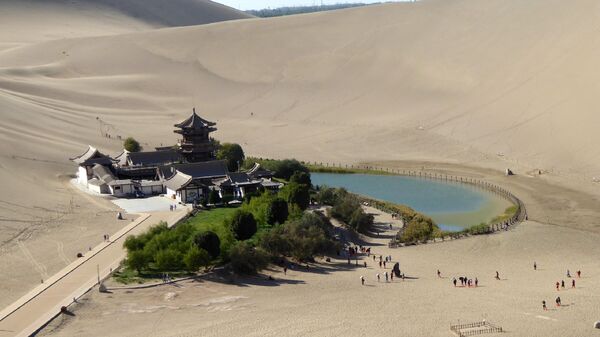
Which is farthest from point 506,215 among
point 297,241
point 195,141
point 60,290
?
point 60,290

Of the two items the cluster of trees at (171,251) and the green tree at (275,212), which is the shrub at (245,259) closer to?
the cluster of trees at (171,251)

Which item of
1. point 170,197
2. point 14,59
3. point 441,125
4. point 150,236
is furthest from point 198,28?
point 150,236

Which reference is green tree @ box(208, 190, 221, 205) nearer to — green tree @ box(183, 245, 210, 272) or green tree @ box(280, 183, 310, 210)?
green tree @ box(280, 183, 310, 210)

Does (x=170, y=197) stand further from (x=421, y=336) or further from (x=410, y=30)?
(x=410, y=30)

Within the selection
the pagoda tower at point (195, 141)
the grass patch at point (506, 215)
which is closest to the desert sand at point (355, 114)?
the grass patch at point (506, 215)

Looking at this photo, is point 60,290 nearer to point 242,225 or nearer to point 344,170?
point 242,225

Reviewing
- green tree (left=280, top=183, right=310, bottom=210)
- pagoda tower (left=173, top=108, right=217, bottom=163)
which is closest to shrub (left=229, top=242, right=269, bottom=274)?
green tree (left=280, top=183, right=310, bottom=210)
